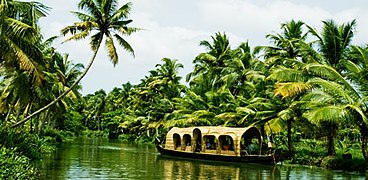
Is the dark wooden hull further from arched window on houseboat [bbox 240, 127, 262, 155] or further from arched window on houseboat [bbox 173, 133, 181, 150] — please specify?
arched window on houseboat [bbox 173, 133, 181, 150]

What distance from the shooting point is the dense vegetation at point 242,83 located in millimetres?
13430

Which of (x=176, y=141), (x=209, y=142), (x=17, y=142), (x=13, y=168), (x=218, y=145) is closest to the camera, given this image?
(x=13, y=168)

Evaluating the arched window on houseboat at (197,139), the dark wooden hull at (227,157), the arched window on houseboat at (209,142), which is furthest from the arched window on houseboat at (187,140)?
the arched window on houseboat at (209,142)

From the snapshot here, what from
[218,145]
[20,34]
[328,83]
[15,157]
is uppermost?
[20,34]

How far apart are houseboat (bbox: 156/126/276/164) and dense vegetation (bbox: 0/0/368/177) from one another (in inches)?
48.7

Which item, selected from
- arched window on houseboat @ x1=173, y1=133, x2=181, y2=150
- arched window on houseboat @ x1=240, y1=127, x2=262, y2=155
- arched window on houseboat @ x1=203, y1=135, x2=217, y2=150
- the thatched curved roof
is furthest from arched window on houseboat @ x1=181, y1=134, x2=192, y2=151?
arched window on houseboat @ x1=240, y1=127, x2=262, y2=155

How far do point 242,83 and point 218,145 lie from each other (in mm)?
6739

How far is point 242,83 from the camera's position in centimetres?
2914

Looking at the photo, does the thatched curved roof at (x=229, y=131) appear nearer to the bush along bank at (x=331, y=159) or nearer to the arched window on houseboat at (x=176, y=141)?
the arched window on houseboat at (x=176, y=141)

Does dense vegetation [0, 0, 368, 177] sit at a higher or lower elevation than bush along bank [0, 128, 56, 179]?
higher

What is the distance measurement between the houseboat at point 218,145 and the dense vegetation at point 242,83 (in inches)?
48.7

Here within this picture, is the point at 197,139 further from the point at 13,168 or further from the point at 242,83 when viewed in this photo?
the point at 13,168

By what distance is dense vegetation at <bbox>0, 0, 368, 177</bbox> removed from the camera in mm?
13430

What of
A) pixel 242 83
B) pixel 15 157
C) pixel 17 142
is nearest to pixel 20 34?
pixel 15 157
